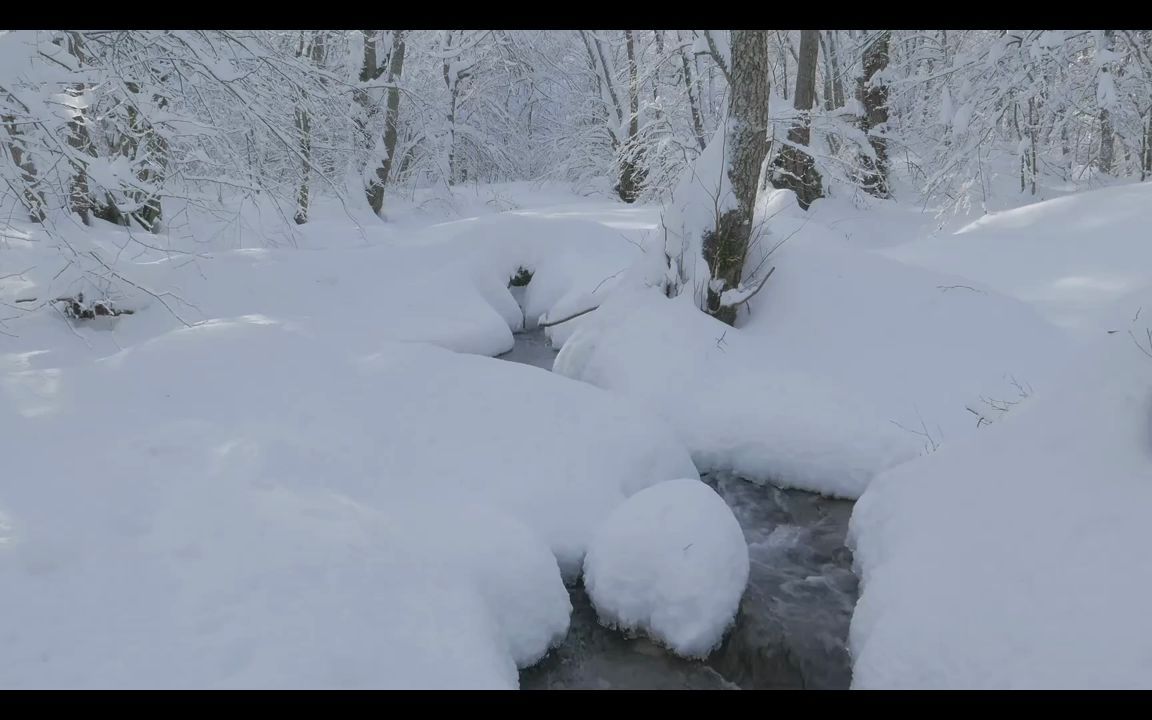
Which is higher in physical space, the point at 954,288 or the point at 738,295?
the point at 954,288

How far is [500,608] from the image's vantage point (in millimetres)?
3629

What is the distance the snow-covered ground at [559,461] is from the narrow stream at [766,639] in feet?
0.42

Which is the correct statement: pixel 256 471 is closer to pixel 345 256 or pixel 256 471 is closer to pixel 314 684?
pixel 314 684

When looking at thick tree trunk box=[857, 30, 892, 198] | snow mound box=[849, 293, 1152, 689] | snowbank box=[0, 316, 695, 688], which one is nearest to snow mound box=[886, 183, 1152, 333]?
snow mound box=[849, 293, 1152, 689]

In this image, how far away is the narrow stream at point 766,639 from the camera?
3619 mm

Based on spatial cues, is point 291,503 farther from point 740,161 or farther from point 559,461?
point 740,161

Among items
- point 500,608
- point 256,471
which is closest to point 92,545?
point 256,471

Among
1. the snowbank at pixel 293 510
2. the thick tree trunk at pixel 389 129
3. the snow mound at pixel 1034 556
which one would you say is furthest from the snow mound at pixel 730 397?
the thick tree trunk at pixel 389 129

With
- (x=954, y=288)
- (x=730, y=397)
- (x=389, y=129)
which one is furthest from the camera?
(x=389, y=129)

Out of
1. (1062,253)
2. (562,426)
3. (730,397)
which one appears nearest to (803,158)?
(1062,253)

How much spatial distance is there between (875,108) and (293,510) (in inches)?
465

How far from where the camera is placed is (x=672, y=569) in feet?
12.6

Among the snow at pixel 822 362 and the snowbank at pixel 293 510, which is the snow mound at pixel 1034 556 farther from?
the snowbank at pixel 293 510

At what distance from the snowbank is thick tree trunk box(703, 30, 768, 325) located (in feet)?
6.14
